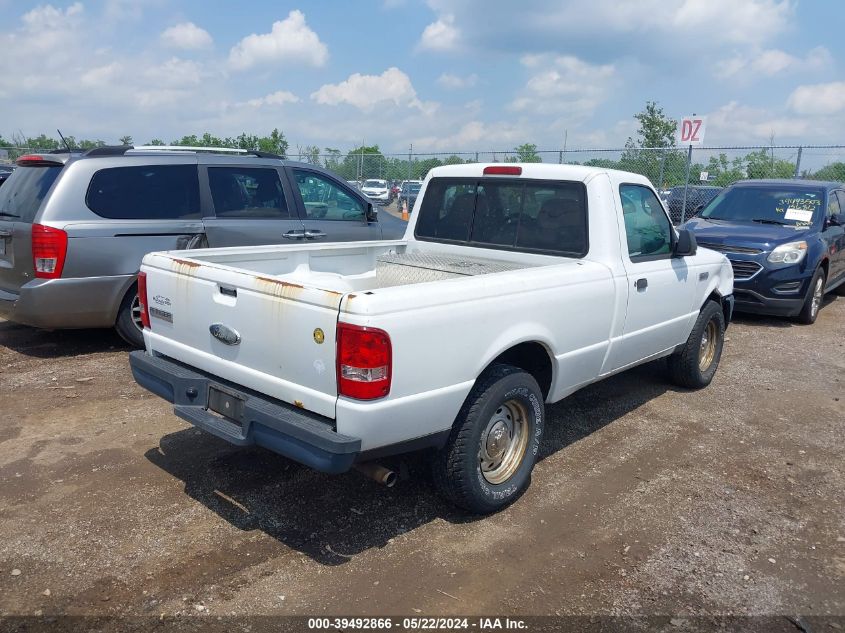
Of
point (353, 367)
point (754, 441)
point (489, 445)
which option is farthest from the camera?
point (754, 441)

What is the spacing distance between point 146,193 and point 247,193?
1042mm

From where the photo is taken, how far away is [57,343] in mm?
6840

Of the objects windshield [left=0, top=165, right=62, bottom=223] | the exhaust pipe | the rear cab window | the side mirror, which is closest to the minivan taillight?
the exhaust pipe

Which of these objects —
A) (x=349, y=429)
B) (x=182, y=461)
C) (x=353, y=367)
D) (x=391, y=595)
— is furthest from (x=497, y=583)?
(x=182, y=461)

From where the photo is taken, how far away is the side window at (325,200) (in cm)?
759

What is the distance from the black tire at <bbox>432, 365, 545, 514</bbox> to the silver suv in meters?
4.05

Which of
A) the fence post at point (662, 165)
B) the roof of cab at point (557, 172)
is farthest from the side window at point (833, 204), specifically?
the roof of cab at point (557, 172)

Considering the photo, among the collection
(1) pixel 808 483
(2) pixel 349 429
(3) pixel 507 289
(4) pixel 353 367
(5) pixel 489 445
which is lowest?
(1) pixel 808 483

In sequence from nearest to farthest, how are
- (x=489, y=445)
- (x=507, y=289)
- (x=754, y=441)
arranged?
(x=507, y=289) < (x=489, y=445) < (x=754, y=441)

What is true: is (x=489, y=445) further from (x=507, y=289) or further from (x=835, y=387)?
(x=835, y=387)

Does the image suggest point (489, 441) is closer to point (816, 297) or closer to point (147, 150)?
point (147, 150)

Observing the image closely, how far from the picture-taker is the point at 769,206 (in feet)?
31.3

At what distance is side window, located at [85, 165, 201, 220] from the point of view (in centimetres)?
618

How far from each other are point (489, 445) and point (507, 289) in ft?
2.90
